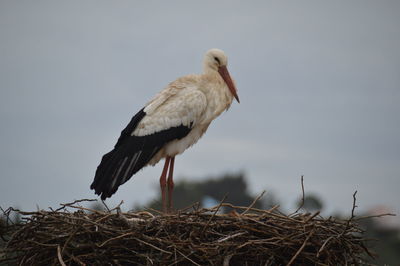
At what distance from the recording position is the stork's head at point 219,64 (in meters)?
9.48

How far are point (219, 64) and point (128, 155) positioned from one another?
181cm

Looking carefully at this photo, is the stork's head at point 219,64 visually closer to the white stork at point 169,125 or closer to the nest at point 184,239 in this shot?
the white stork at point 169,125

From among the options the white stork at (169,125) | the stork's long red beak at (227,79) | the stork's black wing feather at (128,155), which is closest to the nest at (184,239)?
the stork's black wing feather at (128,155)

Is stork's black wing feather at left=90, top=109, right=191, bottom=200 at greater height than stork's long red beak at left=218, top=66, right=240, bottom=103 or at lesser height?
lesser

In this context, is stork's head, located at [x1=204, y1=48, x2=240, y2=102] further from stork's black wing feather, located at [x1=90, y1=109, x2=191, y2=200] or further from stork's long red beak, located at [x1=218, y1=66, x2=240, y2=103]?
stork's black wing feather, located at [x1=90, y1=109, x2=191, y2=200]

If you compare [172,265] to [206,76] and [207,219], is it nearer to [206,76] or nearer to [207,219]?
[207,219]

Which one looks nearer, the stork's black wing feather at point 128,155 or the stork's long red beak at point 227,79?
the stork's black wing feather at point 128,155

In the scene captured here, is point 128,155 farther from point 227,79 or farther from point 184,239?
point 184,239

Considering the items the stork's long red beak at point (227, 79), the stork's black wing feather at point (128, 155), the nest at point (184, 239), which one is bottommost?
the nest at point (184, 239)

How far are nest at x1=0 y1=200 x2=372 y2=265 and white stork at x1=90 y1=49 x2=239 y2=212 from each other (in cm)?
148

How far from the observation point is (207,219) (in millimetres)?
6836

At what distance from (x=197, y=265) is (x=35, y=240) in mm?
1490

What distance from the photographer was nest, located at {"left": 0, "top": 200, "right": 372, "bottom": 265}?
6.48 meters

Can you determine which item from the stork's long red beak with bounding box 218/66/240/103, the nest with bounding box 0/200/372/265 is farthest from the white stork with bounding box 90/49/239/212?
the nest with bounding box 0/200/372/265
